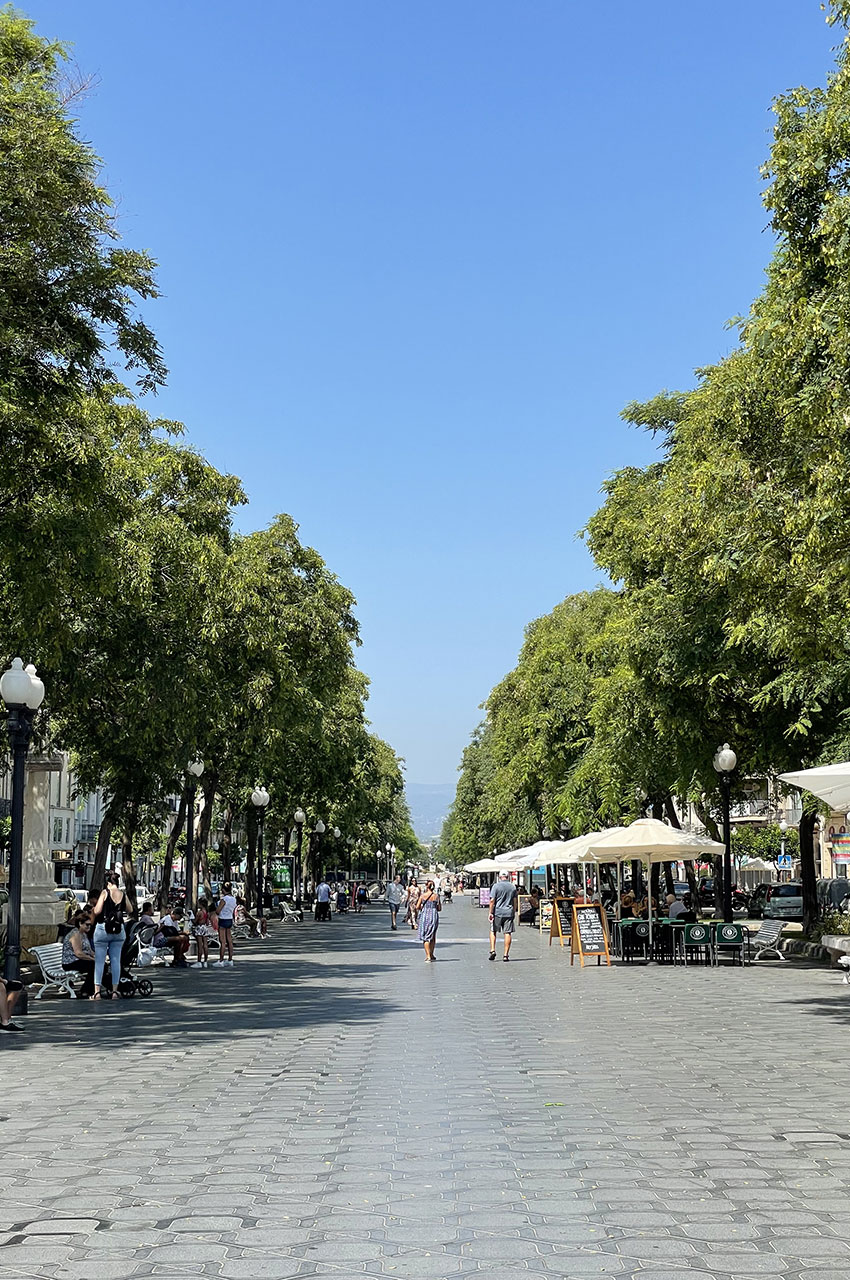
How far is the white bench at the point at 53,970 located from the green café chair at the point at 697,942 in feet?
39.1

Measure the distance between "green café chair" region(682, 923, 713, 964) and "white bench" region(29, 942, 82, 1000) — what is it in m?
11.9

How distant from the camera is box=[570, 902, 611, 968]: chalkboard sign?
2820 cm

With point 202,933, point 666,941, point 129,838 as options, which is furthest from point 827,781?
point 129,838

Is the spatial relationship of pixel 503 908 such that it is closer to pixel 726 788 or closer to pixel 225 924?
pixel 726 788

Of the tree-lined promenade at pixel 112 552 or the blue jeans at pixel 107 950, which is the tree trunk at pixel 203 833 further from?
the blue jeans at pixel 107 950

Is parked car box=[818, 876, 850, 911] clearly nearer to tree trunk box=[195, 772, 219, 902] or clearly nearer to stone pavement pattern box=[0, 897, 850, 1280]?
tree trunk box=[195, 772, 219, 902]

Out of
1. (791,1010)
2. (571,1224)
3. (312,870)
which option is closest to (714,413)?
(791,1010)

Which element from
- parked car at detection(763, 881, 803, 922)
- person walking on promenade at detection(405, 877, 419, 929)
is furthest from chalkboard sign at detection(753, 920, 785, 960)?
parked car at detection(763, 881, 803, 922)

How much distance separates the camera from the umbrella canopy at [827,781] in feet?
56.3

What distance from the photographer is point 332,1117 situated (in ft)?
33.1

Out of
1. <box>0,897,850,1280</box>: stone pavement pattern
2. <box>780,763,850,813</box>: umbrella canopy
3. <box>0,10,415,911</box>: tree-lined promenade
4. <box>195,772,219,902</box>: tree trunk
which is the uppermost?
<box>0,10,415,911</box>: tree-lined promenade

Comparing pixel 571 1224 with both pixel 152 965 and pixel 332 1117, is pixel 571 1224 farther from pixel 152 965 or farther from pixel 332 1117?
pixel 152 965

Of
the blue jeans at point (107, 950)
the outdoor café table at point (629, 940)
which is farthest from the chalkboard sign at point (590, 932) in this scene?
the blue jeans at point (107, 950)

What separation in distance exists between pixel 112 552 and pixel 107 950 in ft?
20.9
